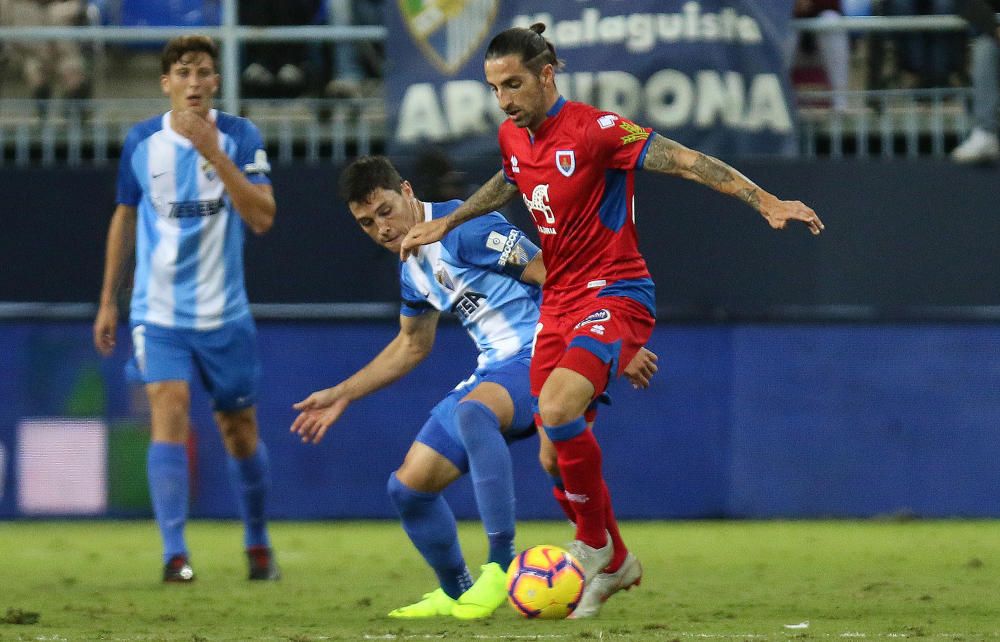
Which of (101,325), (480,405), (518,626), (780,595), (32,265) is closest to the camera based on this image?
(518,626)

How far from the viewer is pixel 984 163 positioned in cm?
1109

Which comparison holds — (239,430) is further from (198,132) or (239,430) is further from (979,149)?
(979,149)

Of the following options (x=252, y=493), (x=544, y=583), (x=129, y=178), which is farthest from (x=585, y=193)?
(x=129, y=178)

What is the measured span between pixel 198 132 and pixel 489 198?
5.65ft

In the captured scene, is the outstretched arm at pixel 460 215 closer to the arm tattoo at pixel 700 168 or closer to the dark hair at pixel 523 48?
the dark hair at pixel 523 48

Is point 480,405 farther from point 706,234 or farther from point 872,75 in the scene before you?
point 872,75

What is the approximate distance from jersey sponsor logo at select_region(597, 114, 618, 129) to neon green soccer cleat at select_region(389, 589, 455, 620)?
1.83 m

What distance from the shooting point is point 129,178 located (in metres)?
8.20

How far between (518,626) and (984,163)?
6095 millimetres

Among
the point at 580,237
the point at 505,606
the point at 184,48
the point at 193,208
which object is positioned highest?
the point at 184,48

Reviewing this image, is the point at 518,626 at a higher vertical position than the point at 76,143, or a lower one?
lower

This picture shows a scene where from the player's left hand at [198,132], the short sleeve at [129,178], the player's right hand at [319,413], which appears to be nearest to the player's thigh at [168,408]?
the short sleeve at [129,178]

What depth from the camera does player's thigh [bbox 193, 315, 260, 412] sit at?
807 centimetres

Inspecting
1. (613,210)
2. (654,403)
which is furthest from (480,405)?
(654,403)
